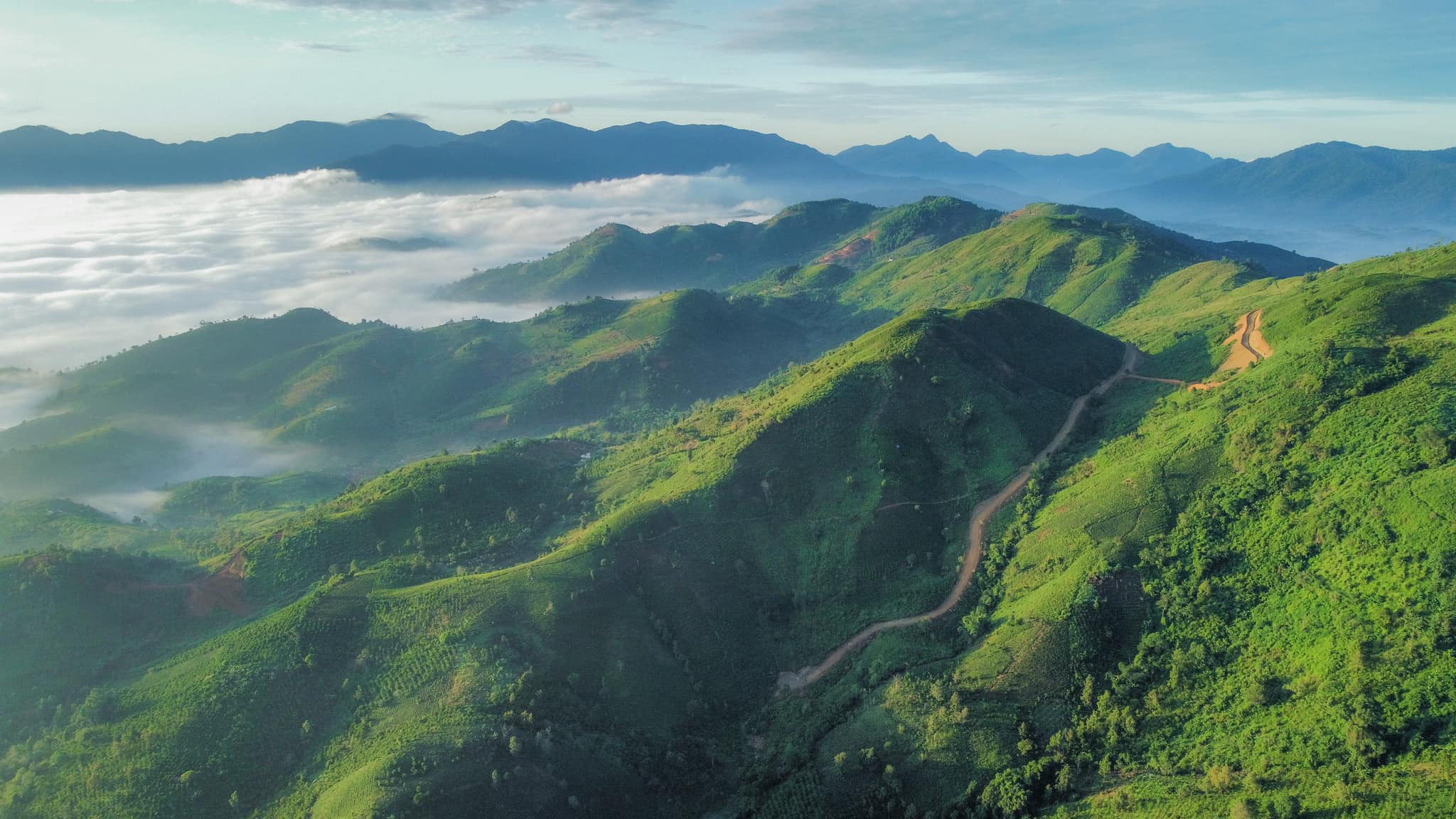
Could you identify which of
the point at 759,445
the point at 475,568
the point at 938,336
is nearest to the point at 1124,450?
the point at 938,336

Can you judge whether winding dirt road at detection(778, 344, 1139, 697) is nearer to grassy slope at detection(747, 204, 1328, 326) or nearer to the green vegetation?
the green vegetation

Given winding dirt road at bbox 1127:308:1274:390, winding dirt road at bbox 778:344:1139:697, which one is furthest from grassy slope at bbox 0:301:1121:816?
winding dirt road at bbox 1127:308:1274:390

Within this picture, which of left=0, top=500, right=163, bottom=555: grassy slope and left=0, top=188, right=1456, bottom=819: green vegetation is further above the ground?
left=0, top=188, right=1456, bottom=819: green vegetation

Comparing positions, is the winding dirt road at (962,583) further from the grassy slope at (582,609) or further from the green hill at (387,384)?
the green hill at (387,384)

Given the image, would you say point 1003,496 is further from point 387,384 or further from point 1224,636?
point 387,384

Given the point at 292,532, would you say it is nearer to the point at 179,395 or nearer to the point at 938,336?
the point at 938,336

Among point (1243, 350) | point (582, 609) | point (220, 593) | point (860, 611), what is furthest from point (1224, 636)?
point (220, 593)
